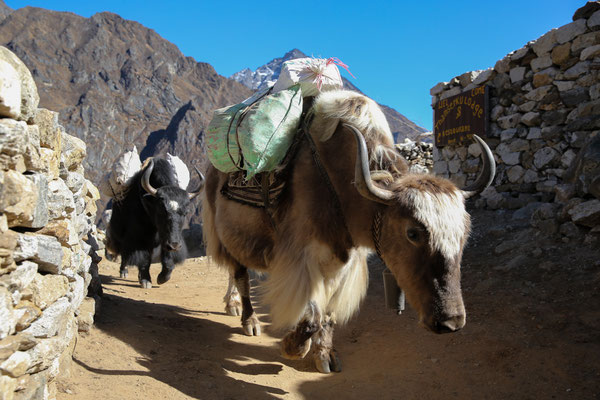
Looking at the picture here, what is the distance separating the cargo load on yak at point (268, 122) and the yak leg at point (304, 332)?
3.20 ft

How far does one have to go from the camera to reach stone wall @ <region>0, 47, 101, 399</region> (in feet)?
5.32

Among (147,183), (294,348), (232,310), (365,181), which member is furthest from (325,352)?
(147,183)

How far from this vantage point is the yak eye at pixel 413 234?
86.4 inches

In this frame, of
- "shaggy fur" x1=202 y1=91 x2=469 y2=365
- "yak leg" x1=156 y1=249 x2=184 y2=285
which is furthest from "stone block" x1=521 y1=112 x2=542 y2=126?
"yak leg" x1=156 y1=249 x2=184 y2=285

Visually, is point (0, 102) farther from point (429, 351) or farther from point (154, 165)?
point (154, 165)

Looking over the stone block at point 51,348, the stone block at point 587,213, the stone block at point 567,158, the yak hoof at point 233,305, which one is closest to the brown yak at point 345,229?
the stone block at point 51,348

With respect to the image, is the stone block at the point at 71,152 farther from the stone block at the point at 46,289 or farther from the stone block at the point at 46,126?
the stone block at the point at 46,289

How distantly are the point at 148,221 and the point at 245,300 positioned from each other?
8.26 ft

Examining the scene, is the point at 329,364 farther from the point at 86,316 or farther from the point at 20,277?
the point at 20,277

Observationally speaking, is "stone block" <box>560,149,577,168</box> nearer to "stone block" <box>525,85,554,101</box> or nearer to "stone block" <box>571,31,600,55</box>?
"stone block" <box>525,85,554,101</box>

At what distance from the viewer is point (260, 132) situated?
290cm

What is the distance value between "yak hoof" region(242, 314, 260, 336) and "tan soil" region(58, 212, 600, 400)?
0.07 m

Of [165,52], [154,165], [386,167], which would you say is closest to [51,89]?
[165,52]

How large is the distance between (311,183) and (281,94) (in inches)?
27.5
